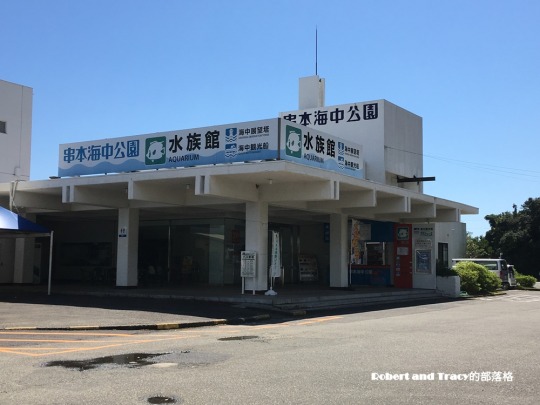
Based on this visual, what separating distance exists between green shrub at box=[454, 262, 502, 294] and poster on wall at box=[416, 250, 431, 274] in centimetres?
246

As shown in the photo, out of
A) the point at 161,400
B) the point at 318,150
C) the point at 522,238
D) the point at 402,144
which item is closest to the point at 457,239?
the point at 522,238

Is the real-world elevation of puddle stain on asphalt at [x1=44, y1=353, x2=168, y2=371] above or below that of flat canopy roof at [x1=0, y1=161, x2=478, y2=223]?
below

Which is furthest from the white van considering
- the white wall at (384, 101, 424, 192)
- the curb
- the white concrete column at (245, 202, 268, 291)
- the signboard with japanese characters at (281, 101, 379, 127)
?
the curb

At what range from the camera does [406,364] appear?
8289 mm

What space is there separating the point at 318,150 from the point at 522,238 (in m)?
40.5

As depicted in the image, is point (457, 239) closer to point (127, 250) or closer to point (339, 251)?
point (339, 251)

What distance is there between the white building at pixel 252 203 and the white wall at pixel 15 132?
3205 mm

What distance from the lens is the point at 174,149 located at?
19969mm

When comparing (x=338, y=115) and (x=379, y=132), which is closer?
(x=379, y=132)

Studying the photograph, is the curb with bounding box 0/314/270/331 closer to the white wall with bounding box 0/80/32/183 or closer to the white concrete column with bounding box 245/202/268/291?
the white concrete column with bounding box 245/202/268/291

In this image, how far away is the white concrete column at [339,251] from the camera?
2492cm

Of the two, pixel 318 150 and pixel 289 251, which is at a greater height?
pixel 318 150

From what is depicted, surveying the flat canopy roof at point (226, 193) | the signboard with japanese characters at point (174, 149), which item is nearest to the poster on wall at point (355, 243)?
the flat canopy roof at point (226, 193)

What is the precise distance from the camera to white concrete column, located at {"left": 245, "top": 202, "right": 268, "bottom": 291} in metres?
20.3
